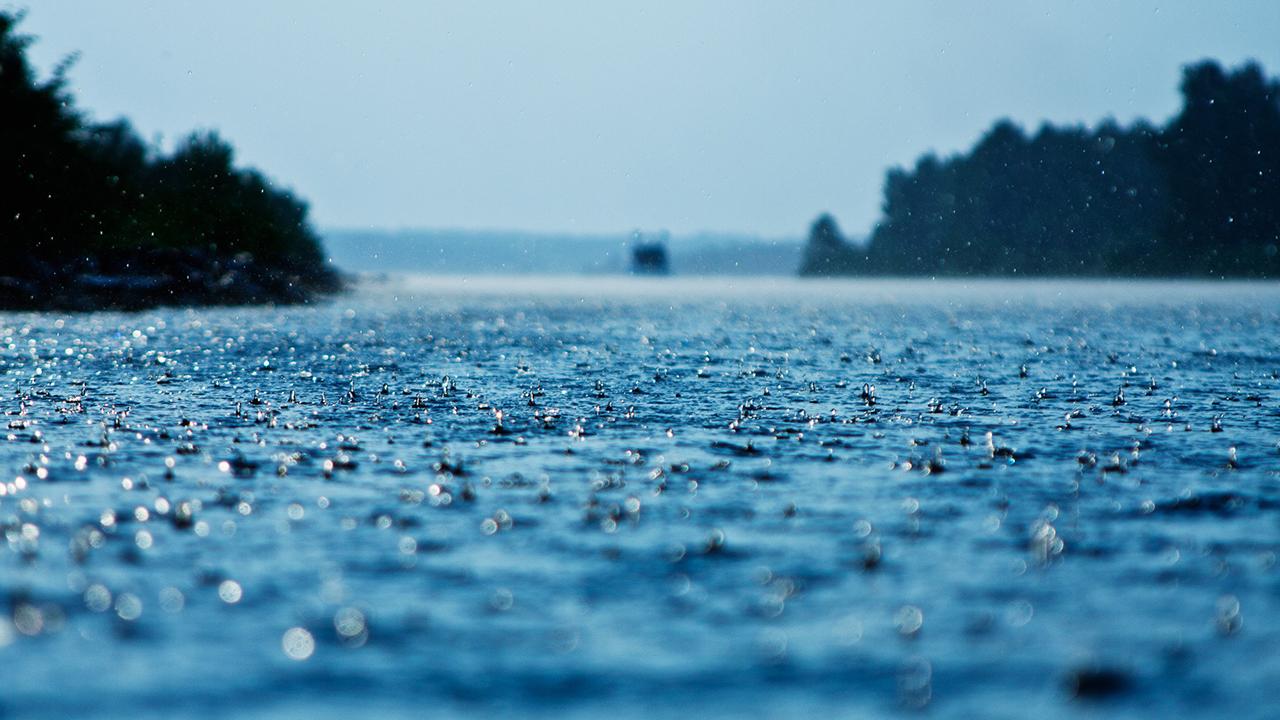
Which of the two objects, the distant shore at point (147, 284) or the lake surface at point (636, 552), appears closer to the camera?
the lake surface at point (636, 552)

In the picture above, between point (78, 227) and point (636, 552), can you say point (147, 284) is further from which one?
point (636, 552)

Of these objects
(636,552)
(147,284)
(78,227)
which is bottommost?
(636,552)

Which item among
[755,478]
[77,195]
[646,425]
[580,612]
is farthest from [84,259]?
[580,612]

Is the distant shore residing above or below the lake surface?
above

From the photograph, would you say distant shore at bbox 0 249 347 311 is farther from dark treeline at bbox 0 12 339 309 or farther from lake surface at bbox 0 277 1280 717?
lake surface at bbox 0 277 1280 717

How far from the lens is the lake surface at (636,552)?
25.0ft

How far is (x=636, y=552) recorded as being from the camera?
10922 millimetres

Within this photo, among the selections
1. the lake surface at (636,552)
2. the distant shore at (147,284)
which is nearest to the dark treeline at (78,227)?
the distant shore at (147,284)

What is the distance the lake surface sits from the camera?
763cm

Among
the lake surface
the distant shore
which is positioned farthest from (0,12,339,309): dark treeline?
the lake surface

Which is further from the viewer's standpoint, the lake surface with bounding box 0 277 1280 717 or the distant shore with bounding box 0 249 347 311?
the distant shore with bounding box 0 249 347 311

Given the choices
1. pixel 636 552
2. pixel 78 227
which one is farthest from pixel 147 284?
pixel 636 552

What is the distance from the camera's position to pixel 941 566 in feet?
34.4

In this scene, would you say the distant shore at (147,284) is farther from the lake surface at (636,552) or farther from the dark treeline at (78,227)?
the lake surface at (636,552)
